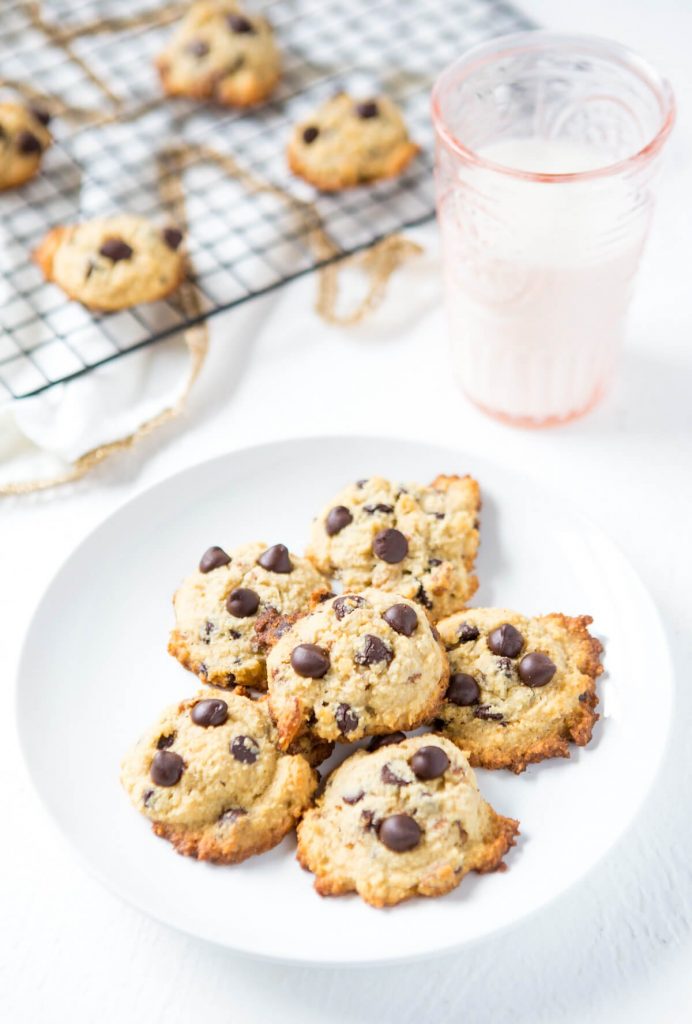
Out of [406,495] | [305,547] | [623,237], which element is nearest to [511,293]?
[623,237]

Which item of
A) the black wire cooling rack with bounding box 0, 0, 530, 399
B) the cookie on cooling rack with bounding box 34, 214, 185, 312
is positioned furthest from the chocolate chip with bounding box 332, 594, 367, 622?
the cookie on cooling rack with bounding box 34, 214, 185, 312

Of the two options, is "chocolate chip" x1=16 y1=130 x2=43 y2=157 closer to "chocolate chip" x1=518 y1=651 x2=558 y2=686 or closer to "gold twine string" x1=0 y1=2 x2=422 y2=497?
"gold twine string" x1=0 y1=2 x2=422 y2=497

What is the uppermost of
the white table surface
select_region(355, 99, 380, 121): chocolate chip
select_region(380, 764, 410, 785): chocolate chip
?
select_region(355, 99, 380, 121): chocolate chip

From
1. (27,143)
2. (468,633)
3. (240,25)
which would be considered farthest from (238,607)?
(240,25)

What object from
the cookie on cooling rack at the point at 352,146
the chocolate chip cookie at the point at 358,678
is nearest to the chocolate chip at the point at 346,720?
the chocolate chip cookie at the point at 358,678

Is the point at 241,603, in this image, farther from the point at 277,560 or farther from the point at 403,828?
the point at 403,828
